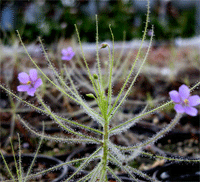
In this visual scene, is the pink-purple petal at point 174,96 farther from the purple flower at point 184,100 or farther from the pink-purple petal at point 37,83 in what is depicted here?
the pink-purple petal at point 37,83

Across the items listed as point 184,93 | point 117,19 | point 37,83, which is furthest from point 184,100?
point 117,19

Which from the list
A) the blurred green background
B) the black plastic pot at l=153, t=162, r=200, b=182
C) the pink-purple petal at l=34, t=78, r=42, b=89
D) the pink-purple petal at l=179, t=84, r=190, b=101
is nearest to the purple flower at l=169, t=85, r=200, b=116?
the pink-purple petal at l=179, t=84, r=190, b=101

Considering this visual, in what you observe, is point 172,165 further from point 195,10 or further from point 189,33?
point 195,10

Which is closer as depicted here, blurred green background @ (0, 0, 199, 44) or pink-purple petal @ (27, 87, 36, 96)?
pink-purple petal @ (27, 87, 36, 96)

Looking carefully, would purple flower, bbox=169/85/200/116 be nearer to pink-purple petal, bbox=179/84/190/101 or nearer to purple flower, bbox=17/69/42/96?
pink-purple petal, bbox=179/84/190/101

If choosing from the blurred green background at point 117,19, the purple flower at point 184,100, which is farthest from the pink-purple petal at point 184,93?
the blurred green background at point 117,19

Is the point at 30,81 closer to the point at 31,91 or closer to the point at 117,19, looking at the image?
the point at 31,91

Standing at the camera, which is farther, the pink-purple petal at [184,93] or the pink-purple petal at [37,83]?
the pink-purple petal at [37,83]

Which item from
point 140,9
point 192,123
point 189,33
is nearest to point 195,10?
point 189,33
